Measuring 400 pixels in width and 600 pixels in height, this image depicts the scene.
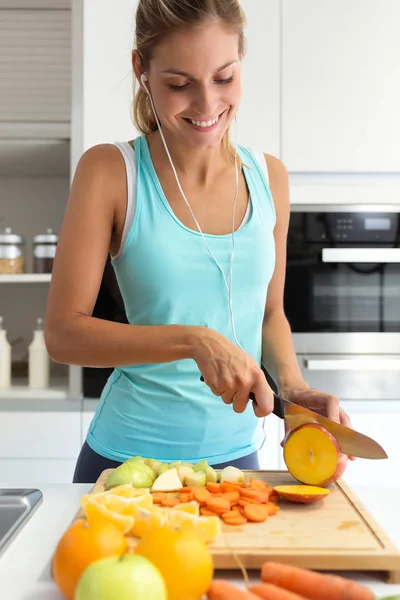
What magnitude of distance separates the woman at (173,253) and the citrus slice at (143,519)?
0.27 meters

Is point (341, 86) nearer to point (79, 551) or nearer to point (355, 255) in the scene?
point (355, 255)

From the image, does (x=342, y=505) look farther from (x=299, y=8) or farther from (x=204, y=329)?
(x=299, y=8)

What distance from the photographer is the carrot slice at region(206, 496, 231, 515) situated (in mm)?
919

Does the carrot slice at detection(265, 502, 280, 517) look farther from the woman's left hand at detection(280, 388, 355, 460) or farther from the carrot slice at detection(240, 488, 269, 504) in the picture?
the woman's left hand at detection(280, 388, 355, 460)

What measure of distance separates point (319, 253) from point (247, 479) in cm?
127

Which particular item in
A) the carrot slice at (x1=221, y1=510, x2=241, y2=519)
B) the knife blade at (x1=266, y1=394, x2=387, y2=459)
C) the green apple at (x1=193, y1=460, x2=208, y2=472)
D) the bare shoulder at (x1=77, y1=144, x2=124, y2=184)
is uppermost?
the bare shoulder at (x1=77, y1=144, x2=124, y2=184)

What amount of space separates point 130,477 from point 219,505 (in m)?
0.15

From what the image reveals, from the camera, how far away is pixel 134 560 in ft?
1.97

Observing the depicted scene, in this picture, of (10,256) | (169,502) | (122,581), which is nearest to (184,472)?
(169,502)

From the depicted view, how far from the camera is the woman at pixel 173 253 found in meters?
1.13

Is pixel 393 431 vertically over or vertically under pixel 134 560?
under

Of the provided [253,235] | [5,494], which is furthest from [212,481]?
[253,235]

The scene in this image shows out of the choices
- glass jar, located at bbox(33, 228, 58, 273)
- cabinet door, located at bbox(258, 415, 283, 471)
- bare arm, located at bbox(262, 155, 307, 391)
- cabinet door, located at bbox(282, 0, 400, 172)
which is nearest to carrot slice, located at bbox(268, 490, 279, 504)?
bare arm, located at bbox(262, 155, 307, 391)

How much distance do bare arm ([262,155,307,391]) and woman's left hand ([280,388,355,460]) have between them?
114mm
